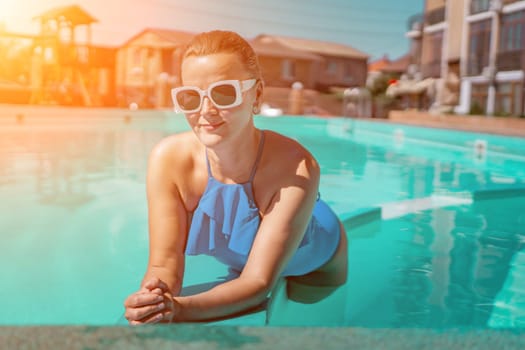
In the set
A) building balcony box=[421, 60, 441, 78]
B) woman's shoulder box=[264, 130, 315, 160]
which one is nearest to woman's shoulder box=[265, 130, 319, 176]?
woman's shoulder box=[264, 130, 315, 160]

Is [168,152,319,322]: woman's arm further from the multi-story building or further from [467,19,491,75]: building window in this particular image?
[467,19,491,75]: building window

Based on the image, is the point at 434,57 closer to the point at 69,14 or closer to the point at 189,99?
the point at 69,14

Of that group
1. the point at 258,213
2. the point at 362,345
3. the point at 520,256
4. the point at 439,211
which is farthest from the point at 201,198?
the point at 439,211

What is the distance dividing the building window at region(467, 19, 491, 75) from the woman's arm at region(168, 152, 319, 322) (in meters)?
23.2

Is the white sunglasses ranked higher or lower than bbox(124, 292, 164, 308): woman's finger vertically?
higher

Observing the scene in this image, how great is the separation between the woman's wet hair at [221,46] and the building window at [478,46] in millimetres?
23292

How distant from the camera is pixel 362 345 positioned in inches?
32.4

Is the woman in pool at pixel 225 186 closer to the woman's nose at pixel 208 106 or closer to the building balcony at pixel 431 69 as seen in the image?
the woman's nose at pixel 208 106

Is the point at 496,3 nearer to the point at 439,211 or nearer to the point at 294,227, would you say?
the point at 439,211

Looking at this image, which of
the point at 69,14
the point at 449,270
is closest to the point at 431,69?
the point at 69,14

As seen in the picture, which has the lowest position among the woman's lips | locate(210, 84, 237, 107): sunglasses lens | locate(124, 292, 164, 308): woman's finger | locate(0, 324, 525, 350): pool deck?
locate(124, 292, 164, 308): woman's finger

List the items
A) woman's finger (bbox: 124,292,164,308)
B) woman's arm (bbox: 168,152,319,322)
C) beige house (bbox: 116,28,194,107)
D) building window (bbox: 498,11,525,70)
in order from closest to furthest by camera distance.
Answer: woman's finger (bbox: 124,292,164,308)
woman's arm (bbox: 168,152,319,322)
building window (bbox: 498,11,525,70)
beige house (bbox: 116,28,194,107)

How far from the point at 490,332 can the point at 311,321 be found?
53.4 inches

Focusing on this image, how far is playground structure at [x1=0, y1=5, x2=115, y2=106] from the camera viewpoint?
1633 centimetres
